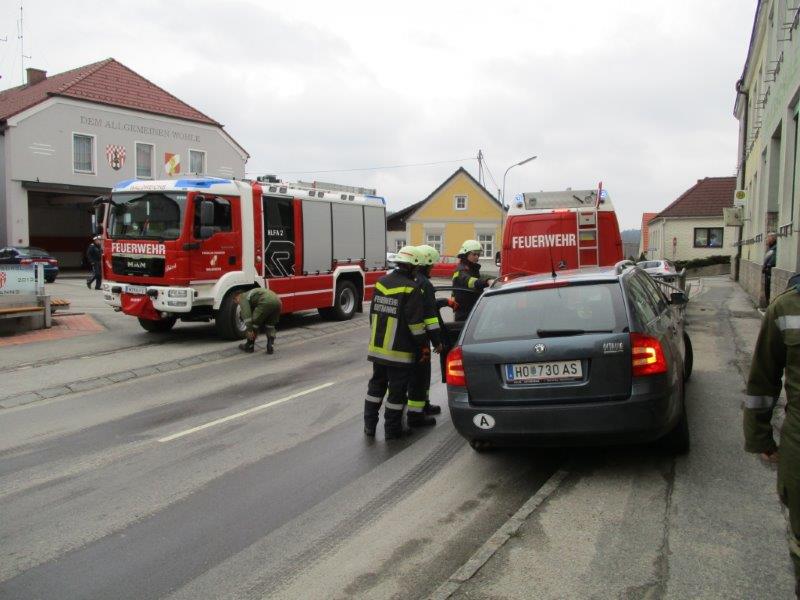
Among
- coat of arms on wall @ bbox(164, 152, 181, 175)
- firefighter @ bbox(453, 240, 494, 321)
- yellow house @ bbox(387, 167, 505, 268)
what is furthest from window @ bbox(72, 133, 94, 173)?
firefighter @ bbox(453, 240, 494, 321)

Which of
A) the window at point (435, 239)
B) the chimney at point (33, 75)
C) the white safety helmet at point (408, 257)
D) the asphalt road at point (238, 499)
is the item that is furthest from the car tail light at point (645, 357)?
the window at point (435, 239)

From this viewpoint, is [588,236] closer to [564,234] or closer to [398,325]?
[564,234]

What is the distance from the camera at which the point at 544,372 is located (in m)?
4.77

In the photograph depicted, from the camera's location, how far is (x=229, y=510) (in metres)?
4.60

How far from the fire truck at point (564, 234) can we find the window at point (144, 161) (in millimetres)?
25977

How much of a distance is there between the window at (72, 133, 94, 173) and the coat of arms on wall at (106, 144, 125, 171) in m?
0.74

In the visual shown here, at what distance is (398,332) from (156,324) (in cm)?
848

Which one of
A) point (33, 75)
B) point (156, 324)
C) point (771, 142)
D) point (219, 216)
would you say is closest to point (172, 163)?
point (33, 75)

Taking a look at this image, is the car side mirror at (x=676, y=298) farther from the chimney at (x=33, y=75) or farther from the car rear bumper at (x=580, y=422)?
the chimney at (x=33, y=75)

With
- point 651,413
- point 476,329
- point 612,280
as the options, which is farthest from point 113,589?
point 612,280

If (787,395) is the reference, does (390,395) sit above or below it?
below

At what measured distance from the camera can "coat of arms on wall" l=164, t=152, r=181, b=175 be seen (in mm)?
33000

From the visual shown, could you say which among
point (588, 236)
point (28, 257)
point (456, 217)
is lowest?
point (28, 257)

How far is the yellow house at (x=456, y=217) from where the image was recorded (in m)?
52.5
